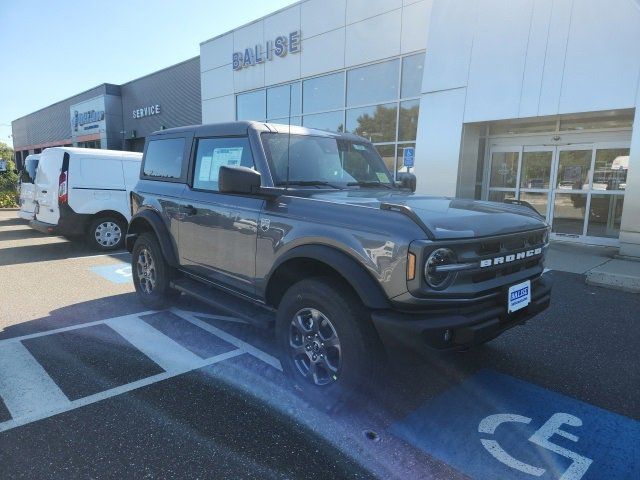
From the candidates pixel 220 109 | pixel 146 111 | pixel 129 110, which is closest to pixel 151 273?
pixel 220 109

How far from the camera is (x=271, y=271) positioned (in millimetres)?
3191

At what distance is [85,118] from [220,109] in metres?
20.4

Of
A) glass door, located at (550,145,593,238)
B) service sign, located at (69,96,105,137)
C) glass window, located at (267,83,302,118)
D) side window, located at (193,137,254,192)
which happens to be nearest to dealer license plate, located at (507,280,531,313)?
side window, located at (193,137,254,192)

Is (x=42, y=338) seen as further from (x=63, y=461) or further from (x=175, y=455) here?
(x=175, y=455)

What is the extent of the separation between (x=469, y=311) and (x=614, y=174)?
346 inches

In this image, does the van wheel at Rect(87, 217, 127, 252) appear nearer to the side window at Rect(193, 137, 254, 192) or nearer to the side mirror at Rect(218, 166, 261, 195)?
the side window at Rect(193, 137, 254, 192)

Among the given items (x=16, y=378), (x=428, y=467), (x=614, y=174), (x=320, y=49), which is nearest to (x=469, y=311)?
(x=428, y=467)

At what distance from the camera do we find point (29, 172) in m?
10.4

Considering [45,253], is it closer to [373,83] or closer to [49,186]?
[49,186]

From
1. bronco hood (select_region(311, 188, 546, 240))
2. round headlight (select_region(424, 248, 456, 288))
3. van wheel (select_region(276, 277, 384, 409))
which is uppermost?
bronco hood (select_region(311, 188, 546, 240))

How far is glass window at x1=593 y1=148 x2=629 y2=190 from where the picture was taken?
29.8ft

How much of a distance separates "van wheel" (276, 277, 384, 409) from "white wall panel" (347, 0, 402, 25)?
1120 cm

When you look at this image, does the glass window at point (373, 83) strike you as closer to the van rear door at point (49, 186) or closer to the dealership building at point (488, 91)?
the dealership building at point (488, 91)

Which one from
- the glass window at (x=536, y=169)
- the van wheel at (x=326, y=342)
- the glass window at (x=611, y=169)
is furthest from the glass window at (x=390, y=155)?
the van wheel at (x=326, y=342)
